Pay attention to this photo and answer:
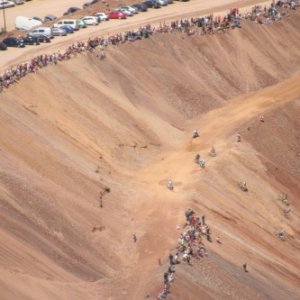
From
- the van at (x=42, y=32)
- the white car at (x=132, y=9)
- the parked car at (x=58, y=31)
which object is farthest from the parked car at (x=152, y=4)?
the van at (x=42, y=32)

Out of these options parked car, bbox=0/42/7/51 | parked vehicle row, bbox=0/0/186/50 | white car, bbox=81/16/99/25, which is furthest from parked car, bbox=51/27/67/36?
parked car, bbox=0/42/7/51

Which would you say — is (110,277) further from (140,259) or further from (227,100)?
(227,100)

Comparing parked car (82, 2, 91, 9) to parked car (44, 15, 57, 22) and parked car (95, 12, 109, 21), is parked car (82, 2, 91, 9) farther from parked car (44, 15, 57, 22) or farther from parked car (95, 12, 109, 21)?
parked car (95, 12, 109, 21)

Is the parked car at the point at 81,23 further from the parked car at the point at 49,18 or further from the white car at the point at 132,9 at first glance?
the white car at the point at 132,9

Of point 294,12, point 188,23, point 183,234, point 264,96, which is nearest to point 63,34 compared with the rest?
point 188,23

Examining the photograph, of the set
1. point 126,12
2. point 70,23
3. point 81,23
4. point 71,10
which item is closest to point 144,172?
point 70,23

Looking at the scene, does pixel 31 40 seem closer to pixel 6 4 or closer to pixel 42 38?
pixel 42 38
